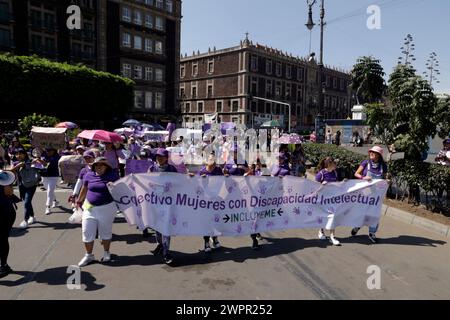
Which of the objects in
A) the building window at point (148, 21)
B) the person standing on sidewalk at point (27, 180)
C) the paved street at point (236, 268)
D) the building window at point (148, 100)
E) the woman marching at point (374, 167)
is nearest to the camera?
the paved street at point (236, 268)

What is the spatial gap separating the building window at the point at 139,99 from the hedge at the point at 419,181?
42653 millimetres

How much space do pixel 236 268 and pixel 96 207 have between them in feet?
7.85

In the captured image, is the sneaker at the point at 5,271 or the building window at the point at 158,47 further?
the building window at the point at 158,47

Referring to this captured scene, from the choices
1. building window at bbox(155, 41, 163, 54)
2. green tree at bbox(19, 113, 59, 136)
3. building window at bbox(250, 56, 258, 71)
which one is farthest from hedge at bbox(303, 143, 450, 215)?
building window at bbox(250, 56, 258, 71)

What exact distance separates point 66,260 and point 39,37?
139 ft

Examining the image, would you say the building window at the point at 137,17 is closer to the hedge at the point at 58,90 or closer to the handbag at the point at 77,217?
the hedge at the point at 58,90

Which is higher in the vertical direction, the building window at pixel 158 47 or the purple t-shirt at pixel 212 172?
the building window at pixel 158 47

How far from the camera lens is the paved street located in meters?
4.76

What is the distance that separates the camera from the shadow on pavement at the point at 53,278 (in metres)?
4.87

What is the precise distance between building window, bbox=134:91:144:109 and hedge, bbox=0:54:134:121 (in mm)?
9873

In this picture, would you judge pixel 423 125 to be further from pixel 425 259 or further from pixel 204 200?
pixel 204 200

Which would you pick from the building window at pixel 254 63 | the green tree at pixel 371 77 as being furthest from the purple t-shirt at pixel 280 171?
the building window at pixel 254 63

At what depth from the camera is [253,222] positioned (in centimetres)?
660

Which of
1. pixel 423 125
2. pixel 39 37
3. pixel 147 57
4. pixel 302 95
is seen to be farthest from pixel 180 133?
pixel 302 95
